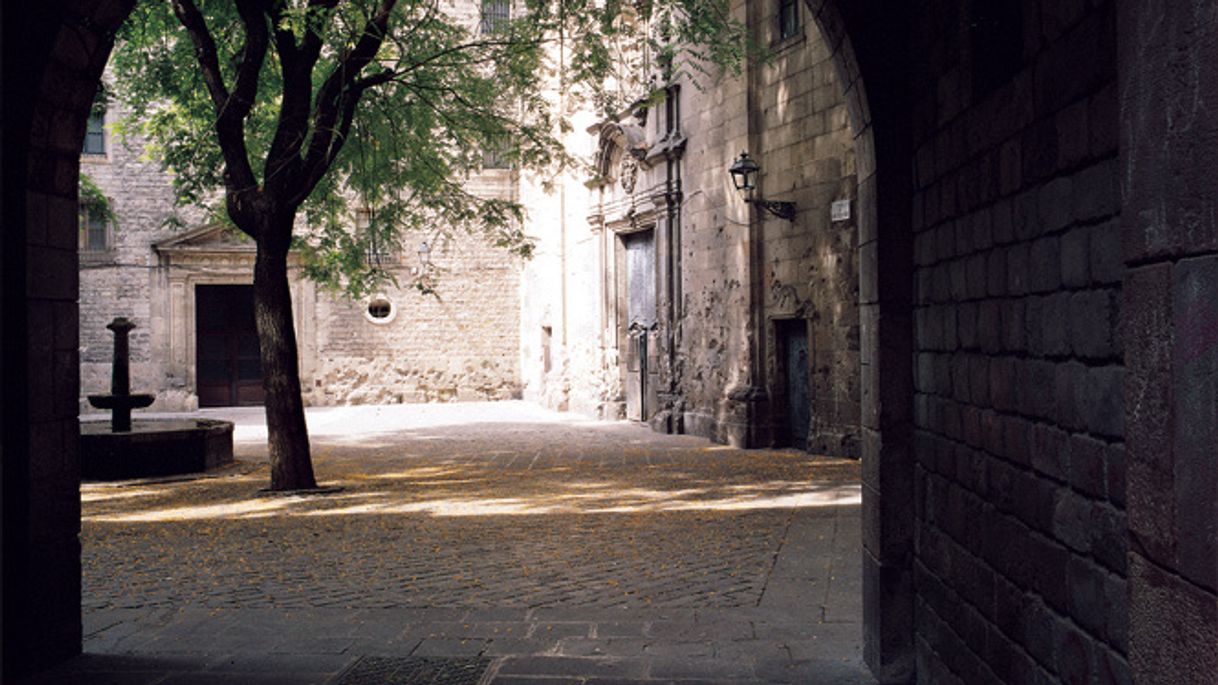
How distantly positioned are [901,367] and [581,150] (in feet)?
57.3

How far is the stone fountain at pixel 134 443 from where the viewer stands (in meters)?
11.6

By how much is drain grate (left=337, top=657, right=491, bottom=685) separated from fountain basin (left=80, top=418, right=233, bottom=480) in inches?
319

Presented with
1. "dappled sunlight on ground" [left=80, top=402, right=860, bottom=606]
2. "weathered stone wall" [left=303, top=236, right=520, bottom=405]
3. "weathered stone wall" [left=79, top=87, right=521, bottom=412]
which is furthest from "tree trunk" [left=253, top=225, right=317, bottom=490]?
"weathered stone wall" [left=303, top=236, right=520, bottom=405]

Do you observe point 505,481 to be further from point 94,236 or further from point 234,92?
point 94,236

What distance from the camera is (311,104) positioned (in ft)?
37.9

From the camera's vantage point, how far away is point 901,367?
4.36 m

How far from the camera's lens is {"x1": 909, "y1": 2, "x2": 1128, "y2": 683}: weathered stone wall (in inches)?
92.8

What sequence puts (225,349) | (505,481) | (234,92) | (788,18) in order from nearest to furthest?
(234,92) < (505,481) < (788,18) < (225,349)

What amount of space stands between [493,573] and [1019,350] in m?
4.21

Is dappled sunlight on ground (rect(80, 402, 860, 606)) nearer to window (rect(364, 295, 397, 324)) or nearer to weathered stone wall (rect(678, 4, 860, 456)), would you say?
weathered stone wall (rect(678, 4, 860, 456))

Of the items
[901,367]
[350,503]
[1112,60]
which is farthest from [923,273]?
[350,503]

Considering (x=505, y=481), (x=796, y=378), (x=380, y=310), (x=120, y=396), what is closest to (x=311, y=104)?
(x=120, y=396)

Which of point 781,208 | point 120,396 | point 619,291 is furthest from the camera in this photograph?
point 619,291

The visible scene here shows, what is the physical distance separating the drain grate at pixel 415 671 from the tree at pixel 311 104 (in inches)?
232
